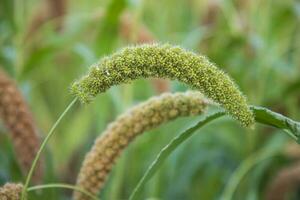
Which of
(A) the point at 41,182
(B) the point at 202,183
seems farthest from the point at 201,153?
(A) the point at 41,182

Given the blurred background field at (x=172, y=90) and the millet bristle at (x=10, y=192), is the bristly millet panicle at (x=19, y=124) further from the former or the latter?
the millet bristle at (x=10, y=192)

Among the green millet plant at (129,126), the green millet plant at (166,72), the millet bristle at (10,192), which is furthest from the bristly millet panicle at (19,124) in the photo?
the green millet plant at (166,72)

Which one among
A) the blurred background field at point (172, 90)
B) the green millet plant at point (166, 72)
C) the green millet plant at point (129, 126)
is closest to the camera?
the green millet plant at point (166, 72)

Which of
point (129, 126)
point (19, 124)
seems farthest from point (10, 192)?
point (19, 124)

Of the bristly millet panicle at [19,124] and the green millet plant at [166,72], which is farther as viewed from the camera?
the bristly millet panicle at [19,124]

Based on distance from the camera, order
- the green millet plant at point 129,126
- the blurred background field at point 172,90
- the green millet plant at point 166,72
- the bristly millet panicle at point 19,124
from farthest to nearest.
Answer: the blurred background field at point 172,90 → the bristly millet panicle at point 19,124 → the green millet plant at point 129,126 → the green millet plant at point 166,72

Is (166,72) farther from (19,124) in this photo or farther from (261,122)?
(19,124)

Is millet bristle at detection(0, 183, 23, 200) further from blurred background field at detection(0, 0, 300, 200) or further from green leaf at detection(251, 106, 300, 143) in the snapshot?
blurred background field at detection(0, 0, 300, 200)
